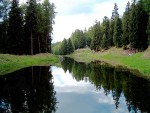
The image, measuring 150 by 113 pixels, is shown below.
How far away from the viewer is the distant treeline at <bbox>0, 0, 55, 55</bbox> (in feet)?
187

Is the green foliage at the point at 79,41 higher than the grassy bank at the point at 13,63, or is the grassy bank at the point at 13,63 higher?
the green foliage at the point at 79,41

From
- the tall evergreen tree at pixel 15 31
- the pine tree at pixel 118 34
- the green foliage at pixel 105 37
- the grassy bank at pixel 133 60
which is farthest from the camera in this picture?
the green foliage at pixel 105 37

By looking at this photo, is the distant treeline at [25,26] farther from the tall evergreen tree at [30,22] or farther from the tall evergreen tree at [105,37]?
the tall evergreen tree at [105,37]

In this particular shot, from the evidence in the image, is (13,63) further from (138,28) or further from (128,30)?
(128,30)

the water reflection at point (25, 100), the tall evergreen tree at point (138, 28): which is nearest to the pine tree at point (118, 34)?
the tall evergreen tree at point (138, 28)

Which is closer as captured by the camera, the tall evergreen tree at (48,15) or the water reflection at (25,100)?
the water reflection at (25,100)

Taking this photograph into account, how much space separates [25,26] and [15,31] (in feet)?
14.6

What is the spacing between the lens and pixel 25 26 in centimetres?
6094

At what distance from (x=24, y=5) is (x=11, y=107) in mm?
56150

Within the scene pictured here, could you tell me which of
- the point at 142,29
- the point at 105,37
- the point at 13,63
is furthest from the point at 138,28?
the point at 105,37

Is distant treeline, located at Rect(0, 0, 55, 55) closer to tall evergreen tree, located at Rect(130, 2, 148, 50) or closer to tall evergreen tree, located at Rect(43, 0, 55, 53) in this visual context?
tall evergreen tree, located at Rect(43, 0, 55, 53)

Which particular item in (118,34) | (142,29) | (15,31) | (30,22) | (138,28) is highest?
(30,22)

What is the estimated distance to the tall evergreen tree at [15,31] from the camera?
56438 millimetres

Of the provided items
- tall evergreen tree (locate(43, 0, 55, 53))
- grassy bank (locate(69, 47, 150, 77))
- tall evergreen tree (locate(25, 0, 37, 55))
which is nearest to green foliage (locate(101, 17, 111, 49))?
grassy bank (locate(69, 47, 150, 77))
